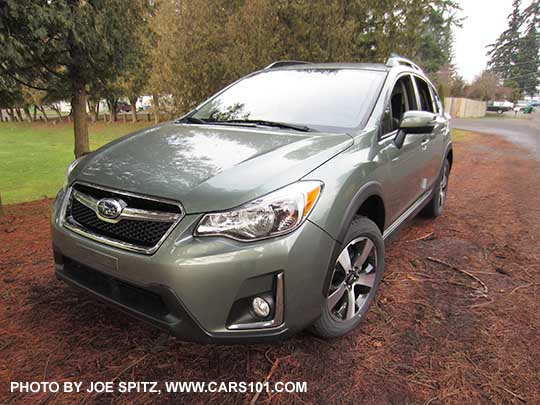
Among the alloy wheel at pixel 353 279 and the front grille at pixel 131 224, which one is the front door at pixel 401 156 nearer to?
the alloy wheel at pixel 353 279

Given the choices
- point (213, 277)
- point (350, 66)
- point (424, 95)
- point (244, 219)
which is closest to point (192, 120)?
point (350, 66)

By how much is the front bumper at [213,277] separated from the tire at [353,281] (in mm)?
236

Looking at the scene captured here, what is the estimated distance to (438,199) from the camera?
4.69 meters

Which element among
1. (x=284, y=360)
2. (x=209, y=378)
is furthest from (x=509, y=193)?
(x=209, y=378)

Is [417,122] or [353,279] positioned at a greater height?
[417,122]

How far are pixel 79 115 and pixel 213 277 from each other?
15.3 ft

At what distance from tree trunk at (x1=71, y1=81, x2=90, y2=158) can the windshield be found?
2.49 metres

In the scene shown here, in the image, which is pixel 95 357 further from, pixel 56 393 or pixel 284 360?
pixel 284 360

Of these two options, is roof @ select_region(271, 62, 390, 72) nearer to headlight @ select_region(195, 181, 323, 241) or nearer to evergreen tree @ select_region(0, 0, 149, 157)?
headlight @ select_region(195, 181, 323, 241)

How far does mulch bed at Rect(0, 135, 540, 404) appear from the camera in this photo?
6.64 feet

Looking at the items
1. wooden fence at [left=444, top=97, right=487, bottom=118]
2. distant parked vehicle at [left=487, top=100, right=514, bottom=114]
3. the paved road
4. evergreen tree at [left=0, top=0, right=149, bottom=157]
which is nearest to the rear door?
evergreen tree at [left=0, top=0, right=149, bottom=157]

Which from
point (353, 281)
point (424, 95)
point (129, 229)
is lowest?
point (353, 281)

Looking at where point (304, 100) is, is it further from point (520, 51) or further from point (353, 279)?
point (520, 51)

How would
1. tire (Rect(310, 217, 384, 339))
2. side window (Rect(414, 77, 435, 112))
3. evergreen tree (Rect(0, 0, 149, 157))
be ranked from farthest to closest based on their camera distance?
1. side window (Rect(414, 77, 435, 112))
2. evergreen tree (Rect(0, 0, 149, 157))
3. tire (Rect(310, 217, 384, 339))
